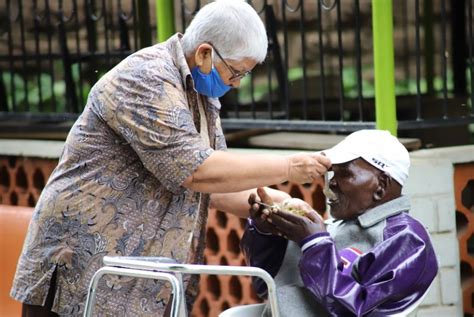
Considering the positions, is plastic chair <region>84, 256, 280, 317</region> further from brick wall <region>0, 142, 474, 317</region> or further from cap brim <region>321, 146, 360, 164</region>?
brick wall <region>0, 142, 474, 317</region>

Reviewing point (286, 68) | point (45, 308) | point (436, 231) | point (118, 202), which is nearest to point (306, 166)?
point (118, 202)

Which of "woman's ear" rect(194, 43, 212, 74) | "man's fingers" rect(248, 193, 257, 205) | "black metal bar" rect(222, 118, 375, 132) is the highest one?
"woman's ear" rect(194, 43, 212, 74)

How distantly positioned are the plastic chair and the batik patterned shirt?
0.19 metres

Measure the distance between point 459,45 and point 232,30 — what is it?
13.6 ft

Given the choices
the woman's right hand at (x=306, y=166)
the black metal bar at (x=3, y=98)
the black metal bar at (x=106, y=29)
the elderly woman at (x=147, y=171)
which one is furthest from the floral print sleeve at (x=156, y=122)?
the black metal bar at (x=3, y=98)

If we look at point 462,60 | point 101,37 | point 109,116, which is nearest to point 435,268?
point 109,116

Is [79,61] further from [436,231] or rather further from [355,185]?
[355,185]

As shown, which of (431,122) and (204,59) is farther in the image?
(431,122)

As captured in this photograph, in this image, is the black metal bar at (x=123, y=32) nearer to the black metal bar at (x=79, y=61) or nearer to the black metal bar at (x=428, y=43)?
the black metal bar at (x=79, y=61)

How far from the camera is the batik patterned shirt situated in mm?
4145

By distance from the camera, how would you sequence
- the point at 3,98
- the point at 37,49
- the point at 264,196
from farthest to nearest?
the point at 3,98
the point at 37,49
the point at 264,196

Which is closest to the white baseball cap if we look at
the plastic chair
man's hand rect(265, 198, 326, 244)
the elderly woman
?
the elderly woman

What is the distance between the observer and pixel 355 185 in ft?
13.8

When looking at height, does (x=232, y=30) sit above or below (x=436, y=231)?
above
